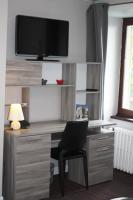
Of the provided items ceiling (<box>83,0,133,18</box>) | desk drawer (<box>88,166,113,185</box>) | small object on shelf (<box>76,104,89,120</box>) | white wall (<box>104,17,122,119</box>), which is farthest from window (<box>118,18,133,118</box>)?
desk drawer (<box>88,166,113,185</box>)

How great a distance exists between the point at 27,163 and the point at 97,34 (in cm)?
205

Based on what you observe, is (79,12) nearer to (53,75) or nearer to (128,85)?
(53,75)

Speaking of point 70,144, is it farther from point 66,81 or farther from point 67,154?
point 66,81

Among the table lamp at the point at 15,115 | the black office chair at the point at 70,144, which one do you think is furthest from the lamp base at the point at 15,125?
the black office chair at the point at 70,144

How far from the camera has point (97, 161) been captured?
477cm

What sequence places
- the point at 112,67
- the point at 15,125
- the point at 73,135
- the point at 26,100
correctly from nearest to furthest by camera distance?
the point at 15,125, the point at 73,135, the point at 26,100, the point at 112,67

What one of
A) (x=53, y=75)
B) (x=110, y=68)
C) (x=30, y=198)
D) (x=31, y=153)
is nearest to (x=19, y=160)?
(x=31, y=153)

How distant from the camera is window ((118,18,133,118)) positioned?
5.60m

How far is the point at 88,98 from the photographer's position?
17.4 ft

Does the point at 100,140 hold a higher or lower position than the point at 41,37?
lower

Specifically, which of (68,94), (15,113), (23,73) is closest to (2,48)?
(23,73)

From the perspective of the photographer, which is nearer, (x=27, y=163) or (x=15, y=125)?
(x=27, y=163)

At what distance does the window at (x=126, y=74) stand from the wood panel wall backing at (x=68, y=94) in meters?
1.08

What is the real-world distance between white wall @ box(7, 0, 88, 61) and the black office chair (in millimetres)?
1138
